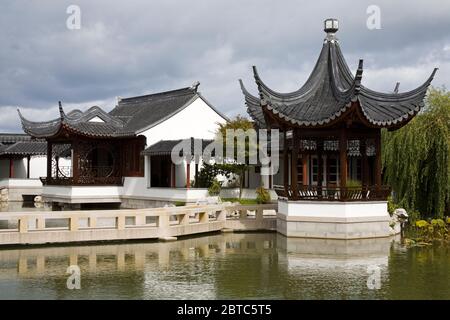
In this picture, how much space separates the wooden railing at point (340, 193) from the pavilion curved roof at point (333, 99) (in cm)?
176

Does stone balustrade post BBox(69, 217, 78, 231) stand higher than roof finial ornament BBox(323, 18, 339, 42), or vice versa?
roof finial ornament BBox(323, 18, 339, 42)

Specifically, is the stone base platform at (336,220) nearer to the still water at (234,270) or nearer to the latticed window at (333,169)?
the still water at (234,270)

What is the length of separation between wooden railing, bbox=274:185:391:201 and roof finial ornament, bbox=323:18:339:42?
5.06 metres

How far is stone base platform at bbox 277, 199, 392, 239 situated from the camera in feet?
54.5

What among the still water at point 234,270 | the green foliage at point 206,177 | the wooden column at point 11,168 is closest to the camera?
the still water at point 234,270

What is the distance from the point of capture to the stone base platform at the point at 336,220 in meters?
16.6

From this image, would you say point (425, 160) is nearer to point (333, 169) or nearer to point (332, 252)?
point (332, 252)

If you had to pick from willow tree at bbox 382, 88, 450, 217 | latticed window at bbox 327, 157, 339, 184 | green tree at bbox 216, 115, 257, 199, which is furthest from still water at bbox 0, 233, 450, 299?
latticed window at bbox 327, 157, 339, 184

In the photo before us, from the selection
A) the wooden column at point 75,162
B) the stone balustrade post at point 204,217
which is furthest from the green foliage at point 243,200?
the wooden column at point 75,162

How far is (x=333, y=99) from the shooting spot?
17.7m

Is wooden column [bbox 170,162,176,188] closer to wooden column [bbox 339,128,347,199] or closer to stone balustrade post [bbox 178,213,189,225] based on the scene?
stone balustrade post [bbox 178,213,189,225]

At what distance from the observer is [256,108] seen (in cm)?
2039

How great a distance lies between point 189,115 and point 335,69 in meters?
11.5
